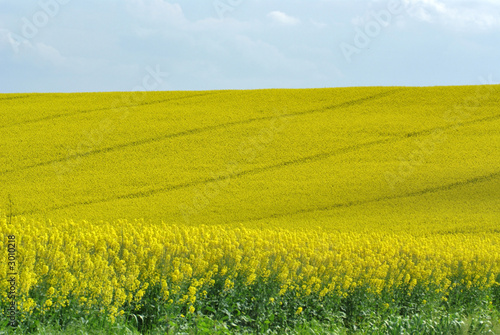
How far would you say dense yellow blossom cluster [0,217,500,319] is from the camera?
696cm

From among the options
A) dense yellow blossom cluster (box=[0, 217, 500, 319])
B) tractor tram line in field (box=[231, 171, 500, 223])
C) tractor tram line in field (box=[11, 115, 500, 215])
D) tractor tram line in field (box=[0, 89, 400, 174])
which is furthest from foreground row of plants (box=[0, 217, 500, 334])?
tractor tram line in field (box=[0, 89, 400, 174])

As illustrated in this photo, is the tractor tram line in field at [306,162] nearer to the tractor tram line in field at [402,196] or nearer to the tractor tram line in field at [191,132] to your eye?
the tractor tram line in field at [402,196]

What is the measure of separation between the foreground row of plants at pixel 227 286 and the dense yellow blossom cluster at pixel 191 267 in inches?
0.9

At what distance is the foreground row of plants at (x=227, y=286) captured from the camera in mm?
6867

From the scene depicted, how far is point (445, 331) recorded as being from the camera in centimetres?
810

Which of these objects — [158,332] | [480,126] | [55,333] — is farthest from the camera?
[480,126]

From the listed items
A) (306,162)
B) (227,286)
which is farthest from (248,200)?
(227,286)

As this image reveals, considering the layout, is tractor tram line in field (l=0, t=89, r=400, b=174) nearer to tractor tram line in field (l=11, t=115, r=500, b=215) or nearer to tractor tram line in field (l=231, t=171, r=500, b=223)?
tractor tram line in field (l=11, t=115, r=500, b=215)

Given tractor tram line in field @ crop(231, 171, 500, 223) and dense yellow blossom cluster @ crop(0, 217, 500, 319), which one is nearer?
dense yellow blossom cluster @ crop(0, 217, 500, 319)

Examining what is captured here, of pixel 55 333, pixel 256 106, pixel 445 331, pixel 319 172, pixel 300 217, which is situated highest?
pixel 256 106

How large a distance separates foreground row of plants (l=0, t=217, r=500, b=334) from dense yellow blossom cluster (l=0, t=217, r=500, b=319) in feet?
0.07

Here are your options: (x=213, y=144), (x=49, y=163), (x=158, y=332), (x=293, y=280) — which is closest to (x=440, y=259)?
(x=293, y=280)

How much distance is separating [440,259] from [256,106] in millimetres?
21001

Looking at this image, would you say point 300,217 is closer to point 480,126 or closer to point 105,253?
point 105,253
